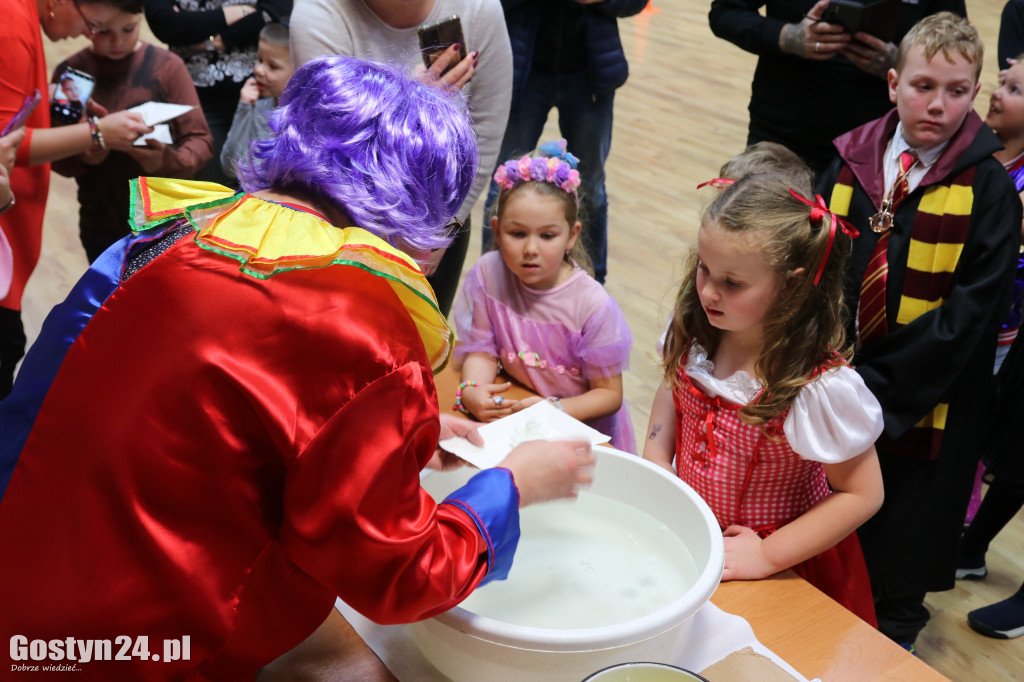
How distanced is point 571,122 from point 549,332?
4.47ft

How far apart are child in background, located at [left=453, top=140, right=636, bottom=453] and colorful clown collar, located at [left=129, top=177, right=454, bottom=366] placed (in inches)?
37.4

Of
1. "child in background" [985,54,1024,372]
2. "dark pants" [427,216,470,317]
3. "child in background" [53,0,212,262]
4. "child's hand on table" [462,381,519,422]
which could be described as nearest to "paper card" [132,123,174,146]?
"child in background" [53,0,212,262]

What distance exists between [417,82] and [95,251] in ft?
6.81

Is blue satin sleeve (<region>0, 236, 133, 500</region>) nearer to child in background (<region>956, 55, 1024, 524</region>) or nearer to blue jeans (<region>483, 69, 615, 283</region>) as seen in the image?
child in background (<region>956, 55, 1024, 524</region>)

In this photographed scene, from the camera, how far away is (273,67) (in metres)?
2.88

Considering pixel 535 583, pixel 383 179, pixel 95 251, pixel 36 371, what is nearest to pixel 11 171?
pixel 95 251

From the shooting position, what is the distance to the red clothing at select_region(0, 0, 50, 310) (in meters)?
1.89

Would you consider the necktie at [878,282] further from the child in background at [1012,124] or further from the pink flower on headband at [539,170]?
the pink flower on headband at [539,170]

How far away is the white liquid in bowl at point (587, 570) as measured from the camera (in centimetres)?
109

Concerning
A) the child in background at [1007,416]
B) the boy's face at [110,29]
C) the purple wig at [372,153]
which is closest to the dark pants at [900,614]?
the child in background at [1007,416]

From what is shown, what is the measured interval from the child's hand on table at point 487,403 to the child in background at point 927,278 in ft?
2.41

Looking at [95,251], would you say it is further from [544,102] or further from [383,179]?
[383,179]

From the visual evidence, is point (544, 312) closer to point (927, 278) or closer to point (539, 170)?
point (539, 170)

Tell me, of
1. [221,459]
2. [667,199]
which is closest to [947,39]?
[221,459]
